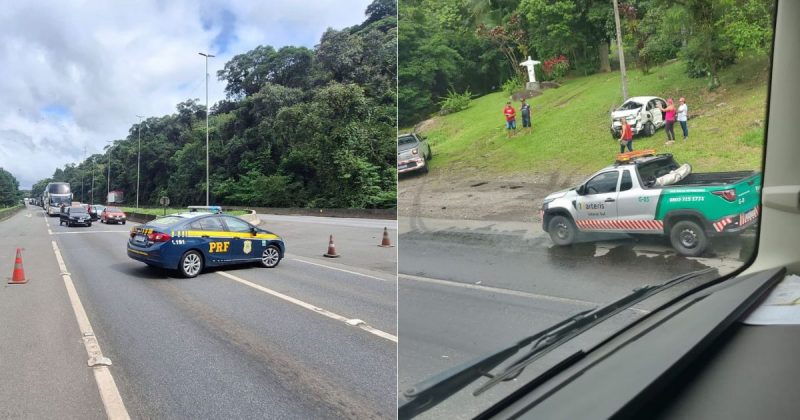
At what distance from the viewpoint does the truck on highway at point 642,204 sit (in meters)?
1.39

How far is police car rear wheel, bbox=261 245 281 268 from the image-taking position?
14.4ft

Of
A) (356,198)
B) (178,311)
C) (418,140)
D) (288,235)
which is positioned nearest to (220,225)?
(288,235)

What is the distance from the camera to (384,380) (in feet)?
7.00

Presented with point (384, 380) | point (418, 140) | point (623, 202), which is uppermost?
point (418, 140)

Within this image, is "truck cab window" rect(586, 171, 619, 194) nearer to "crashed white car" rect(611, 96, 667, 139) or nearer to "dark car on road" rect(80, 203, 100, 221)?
"crashed white car" rect(611, 96, 667, 139)

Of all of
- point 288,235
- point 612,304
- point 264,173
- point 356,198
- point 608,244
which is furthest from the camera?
point 288,235

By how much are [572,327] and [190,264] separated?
10.2 ft

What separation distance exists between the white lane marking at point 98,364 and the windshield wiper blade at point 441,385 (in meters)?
1.07

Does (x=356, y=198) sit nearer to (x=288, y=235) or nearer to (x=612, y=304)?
(x=288, y=235)

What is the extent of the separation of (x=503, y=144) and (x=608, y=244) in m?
0.44

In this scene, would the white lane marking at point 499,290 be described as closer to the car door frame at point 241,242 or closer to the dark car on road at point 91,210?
the dark car on road at point 91,210

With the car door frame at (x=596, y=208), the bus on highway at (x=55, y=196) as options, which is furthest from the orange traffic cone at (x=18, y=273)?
the car door frame at (x=596, y=208)

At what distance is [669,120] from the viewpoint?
1.48 m

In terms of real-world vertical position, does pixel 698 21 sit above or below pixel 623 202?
above
